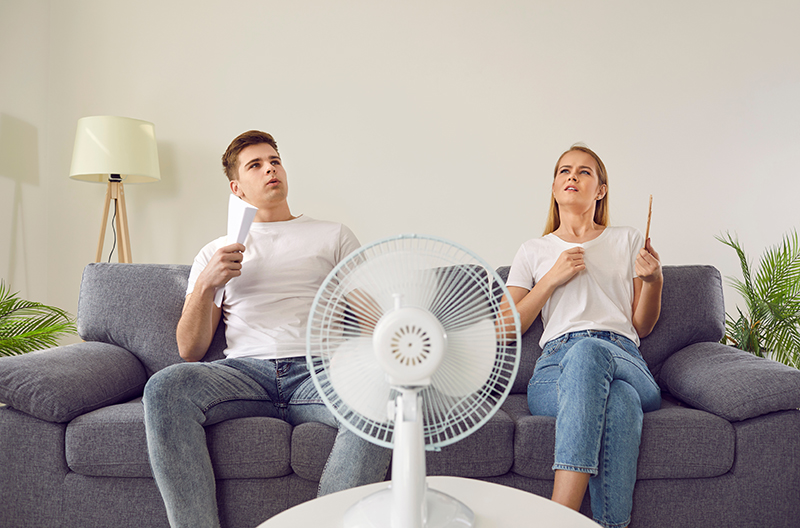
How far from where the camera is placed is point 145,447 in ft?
4.43

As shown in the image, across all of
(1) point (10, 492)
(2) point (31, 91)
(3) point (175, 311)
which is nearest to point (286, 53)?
(2) point (31, 91)

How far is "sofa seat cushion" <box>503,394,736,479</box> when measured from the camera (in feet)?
4.42

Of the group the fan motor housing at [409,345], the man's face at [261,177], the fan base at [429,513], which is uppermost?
the man's face at [261,177]

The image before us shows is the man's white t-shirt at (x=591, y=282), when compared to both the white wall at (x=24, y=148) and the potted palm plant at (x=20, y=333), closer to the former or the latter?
the potted palm plant at (x=20, y=333)

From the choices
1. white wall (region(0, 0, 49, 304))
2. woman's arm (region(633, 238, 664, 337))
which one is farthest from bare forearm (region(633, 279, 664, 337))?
white wall (region(0, 0, 49, 304))

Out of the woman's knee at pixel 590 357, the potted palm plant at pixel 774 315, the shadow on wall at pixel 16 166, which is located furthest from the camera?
the shadow on wall at pixel 16 166

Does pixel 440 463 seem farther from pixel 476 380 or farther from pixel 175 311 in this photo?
pixel 175 311

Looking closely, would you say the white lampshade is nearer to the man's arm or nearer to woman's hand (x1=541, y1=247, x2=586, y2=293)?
the man's arm

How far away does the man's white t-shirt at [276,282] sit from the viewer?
1567mm

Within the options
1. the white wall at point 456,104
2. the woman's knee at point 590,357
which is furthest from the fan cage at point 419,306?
the white wall at point 456,104

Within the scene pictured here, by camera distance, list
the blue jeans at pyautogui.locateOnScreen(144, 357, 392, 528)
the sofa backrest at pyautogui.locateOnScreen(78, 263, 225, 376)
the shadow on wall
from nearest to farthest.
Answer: the blue jeans at pyautogui.locateOnScreen(144, 357, 392, 528) → the sofa backrest at pyautogui.locateOnScreen(78, 263, 225, 376) → the shadow on wall

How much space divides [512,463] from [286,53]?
2.23 m

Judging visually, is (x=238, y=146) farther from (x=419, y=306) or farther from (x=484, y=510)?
(x=484, y=510)

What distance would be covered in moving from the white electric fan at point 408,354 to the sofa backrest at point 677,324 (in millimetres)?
973
